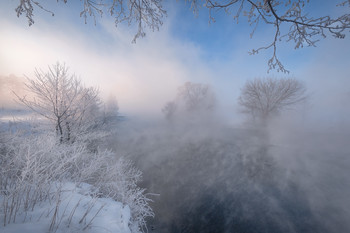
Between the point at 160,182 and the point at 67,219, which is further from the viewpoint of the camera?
the point at 160,182

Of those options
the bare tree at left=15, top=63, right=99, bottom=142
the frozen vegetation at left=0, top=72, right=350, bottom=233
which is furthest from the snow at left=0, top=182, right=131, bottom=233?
the bare tree at left=15, top=63, right=99, bottom=142

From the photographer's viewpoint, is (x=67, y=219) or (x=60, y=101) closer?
(x=67, y=219)

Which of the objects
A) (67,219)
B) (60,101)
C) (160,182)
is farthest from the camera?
(160,182)

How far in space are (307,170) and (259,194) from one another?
4.99 meters

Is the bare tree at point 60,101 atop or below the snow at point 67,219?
atop

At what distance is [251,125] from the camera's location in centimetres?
1941

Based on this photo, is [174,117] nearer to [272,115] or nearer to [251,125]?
[251,125]

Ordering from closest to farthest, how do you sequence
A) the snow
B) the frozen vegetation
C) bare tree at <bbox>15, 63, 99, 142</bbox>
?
the snow → the frozen vegetation → bare tree at <bbox>15, 63, 99, 142</bbox>

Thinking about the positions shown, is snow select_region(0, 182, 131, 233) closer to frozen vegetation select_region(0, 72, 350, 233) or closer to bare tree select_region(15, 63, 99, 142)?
frozen vegetation select_region(0, 72, 350, 233)

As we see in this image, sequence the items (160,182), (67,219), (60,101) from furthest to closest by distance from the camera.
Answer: (160,182) < (60,101) < (67,219)

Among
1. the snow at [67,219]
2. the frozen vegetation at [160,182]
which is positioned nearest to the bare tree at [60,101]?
the frozen vegetation at [160,182]

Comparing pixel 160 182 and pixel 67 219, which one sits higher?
pixel 67 219

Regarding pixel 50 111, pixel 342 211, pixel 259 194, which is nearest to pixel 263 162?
pixel 259 194

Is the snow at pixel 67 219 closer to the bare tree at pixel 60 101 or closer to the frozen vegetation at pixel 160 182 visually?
the frozen vegetation at pixel 160 182
